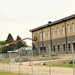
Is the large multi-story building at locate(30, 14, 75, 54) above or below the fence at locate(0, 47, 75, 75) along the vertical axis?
above

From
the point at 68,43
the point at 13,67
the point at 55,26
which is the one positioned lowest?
the point at 13,67

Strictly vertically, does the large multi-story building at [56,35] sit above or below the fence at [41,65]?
above

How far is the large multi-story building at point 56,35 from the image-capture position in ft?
194

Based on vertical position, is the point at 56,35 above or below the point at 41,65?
above

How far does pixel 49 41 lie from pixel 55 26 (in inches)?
186

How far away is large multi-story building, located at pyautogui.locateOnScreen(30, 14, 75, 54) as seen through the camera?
5920 centimetres

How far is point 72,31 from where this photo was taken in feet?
193

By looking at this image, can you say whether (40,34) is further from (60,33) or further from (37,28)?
(60,33)

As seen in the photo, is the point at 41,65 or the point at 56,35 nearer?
the point at 41,65

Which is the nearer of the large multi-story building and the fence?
the fence

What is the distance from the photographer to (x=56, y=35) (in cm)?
6625

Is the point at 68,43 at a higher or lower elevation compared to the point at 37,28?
lower

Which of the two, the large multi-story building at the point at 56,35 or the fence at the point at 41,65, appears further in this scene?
the large multi-story building at the point at 56,35

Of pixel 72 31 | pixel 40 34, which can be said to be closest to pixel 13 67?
pixel 72 31
